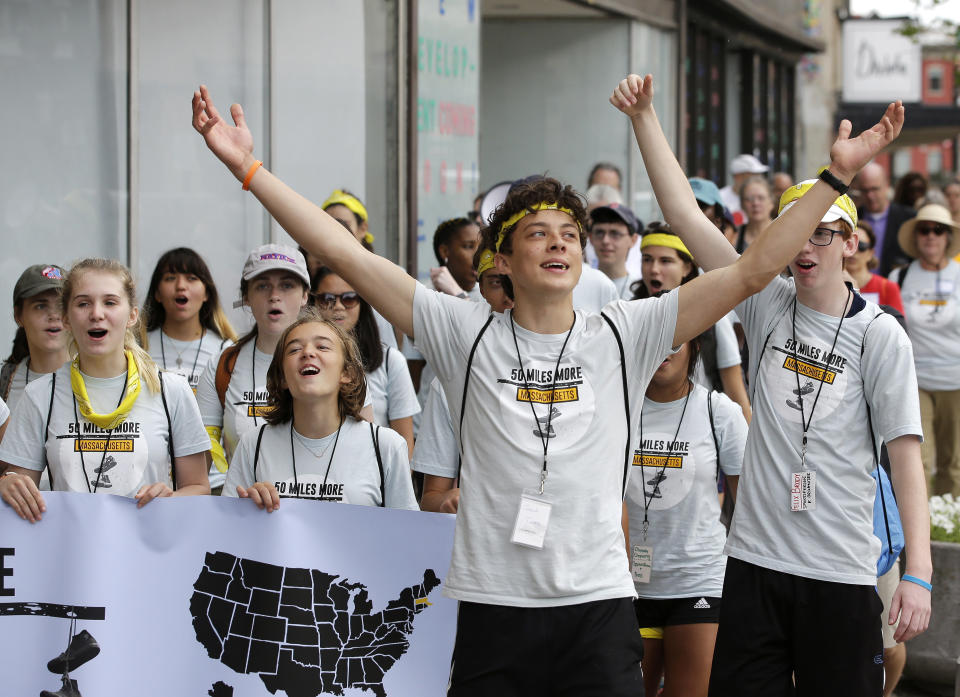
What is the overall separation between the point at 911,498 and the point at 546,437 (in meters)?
1.27

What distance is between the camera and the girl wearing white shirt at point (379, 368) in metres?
5.73

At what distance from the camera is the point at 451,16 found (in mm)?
11953

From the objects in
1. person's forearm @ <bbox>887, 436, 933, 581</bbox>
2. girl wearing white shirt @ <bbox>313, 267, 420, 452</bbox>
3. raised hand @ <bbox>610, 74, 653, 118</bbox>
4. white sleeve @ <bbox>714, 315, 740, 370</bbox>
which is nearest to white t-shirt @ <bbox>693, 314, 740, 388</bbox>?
white sleeve @ <bbox>714, 315, 740, 370</bbox>

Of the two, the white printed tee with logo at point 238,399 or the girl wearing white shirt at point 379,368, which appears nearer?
the white printed tee with logo at point 238,399

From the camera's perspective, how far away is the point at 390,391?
575cm

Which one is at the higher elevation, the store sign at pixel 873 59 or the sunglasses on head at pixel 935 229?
the store sign at pixel 873 59

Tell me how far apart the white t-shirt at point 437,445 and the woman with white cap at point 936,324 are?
510cm

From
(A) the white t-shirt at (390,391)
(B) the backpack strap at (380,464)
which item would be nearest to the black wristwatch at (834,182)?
(B) the backpack strap at (380,464)

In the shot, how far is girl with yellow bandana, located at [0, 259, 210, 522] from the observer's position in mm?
4555

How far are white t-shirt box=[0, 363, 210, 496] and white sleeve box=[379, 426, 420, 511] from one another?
2.33ft

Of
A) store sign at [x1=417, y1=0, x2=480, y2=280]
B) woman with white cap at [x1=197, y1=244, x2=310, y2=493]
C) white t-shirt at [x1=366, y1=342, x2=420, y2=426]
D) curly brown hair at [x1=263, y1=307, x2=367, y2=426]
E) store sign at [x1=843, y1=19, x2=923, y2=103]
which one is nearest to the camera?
curly brown hair at [x1=263, y1=307, x2=367, y2=426]

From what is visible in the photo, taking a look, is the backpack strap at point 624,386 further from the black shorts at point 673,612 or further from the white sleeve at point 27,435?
the white sleeve at point 27,435

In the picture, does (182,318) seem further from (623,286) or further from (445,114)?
(445,114)

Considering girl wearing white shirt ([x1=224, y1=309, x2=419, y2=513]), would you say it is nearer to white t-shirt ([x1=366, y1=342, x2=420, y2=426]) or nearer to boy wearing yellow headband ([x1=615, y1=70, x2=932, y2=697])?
white t-shirt ([x1=366, y1=342, x2=420, y2=426])
